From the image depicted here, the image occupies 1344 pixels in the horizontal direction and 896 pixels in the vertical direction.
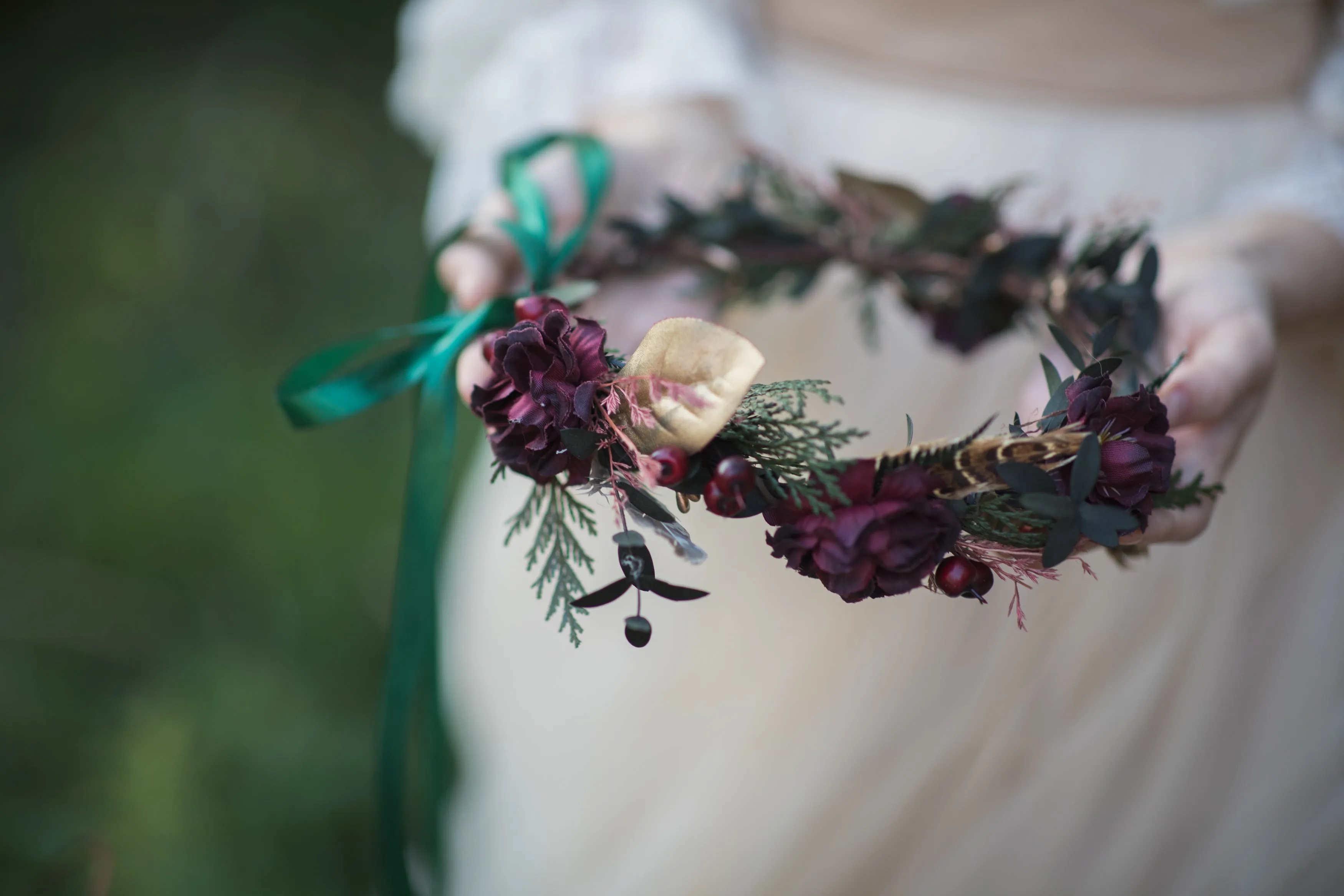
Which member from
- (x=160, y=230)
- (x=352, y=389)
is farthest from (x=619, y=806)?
(x=160, y=230)

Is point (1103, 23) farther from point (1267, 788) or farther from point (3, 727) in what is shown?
point (3, 727)

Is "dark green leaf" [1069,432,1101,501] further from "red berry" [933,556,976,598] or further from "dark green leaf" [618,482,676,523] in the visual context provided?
"dark green leaf" [618,482,676,523]

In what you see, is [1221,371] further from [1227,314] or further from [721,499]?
[721,499]

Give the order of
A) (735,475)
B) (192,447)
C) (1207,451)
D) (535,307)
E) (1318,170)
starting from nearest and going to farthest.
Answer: (735,475) → (535,307) → (1207,451) → (1318,170) → (192,447)

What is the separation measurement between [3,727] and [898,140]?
1.39m

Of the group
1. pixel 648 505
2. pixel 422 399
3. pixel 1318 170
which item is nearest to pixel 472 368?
pixel 422 399

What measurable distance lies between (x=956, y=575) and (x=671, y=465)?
14 centimetres

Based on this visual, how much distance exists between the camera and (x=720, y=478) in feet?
1.23

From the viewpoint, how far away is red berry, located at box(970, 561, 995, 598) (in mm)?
421

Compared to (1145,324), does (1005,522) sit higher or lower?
lower

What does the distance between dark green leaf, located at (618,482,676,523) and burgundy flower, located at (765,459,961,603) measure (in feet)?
0.17

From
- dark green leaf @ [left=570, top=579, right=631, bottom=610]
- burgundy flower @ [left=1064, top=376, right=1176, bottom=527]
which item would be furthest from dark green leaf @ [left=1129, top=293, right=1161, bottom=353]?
dark green leaf @ [left=570, top=579, right=631, bottom=610]

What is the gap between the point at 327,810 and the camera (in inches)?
50.4

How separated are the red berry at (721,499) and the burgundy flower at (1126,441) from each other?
16cm
